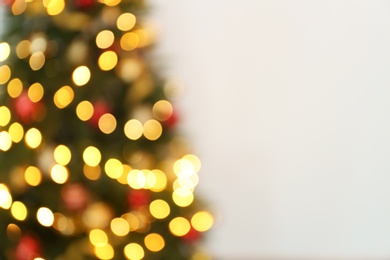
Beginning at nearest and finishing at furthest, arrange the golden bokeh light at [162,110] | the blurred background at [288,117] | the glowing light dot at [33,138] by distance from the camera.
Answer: the glowing light dot at [33,138] → the golden bokeh light at [162,110] → the blurred background at [288,117]

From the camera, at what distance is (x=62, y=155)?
47.1 inches

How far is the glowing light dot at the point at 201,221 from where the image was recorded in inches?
51.3

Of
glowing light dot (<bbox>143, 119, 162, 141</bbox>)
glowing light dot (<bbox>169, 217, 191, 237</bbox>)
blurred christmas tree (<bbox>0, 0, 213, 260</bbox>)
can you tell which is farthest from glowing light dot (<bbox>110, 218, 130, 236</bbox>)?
glowing light dot (<bbox>143, 119, 162, 141</bbox>)

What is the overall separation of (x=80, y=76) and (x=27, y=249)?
44 centimetres

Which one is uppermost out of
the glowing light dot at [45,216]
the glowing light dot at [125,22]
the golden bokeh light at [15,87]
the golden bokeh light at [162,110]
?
the glowing light dot at [125,22]

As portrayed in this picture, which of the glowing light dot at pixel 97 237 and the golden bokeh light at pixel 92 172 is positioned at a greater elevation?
the golden bokeh light at pixel 92 172

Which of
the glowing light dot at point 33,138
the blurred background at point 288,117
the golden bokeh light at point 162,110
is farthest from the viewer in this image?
the blurred background at point 288,117

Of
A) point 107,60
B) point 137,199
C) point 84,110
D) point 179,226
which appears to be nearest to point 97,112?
point 84,110

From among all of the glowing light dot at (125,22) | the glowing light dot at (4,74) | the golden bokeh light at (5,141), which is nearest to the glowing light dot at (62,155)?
the golden bokeh light at (5,141)

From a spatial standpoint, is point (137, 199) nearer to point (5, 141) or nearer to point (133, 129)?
point (133, 129)

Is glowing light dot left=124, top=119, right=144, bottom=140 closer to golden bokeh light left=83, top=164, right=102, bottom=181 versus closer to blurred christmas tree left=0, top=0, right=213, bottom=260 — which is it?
blurred christmas tree left=0, top=0, right=213, bottom=260

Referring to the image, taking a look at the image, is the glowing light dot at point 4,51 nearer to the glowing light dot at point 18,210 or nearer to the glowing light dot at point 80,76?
the glowing light dot at point 80,76

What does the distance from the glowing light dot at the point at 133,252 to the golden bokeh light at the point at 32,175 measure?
28 cm

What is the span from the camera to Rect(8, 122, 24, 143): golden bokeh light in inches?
46.5
